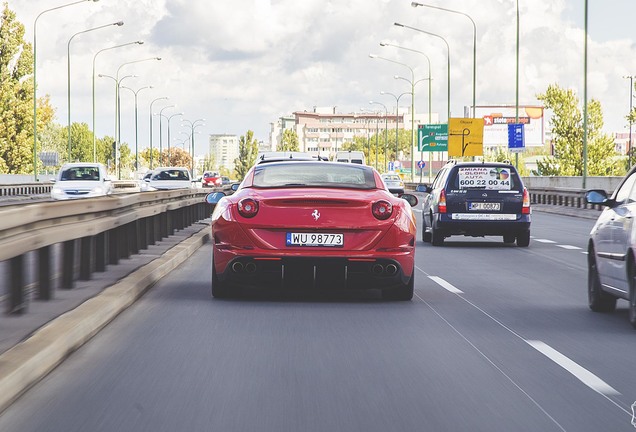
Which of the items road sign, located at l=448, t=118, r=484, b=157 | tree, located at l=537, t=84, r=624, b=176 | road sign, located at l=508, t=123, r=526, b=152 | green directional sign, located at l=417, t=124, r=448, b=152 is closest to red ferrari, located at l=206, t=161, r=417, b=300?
road sign, located at l=508, t=123, r=526, b=152

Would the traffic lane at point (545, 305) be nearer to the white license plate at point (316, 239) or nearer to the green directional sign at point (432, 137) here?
the white license plate at point (316, 239)

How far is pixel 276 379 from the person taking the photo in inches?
281

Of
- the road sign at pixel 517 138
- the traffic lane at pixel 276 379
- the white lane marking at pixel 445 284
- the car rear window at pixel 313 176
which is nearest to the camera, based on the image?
the traffic lane at pixel 276 379

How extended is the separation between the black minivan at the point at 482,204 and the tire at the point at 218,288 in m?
9.92

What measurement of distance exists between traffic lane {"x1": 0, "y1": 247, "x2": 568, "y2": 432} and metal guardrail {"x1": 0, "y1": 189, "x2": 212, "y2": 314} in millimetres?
752

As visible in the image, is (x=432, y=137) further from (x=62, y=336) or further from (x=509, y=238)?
(x=62, y=336)

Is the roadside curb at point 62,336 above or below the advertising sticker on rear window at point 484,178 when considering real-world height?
below

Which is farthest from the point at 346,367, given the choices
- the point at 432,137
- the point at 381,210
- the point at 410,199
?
the point at 432,137

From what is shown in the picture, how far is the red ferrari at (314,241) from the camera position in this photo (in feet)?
36.2

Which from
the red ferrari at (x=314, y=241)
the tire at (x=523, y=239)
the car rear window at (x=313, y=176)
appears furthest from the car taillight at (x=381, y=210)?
the tire at (x=523, y=239)

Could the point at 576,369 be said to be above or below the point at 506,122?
below

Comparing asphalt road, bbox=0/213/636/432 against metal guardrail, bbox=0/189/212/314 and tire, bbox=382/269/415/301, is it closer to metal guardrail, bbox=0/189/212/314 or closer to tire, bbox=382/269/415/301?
tire, bbox=382/269/415/301

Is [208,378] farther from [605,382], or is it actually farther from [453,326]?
[453,326]

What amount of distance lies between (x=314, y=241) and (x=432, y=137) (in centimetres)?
8551
